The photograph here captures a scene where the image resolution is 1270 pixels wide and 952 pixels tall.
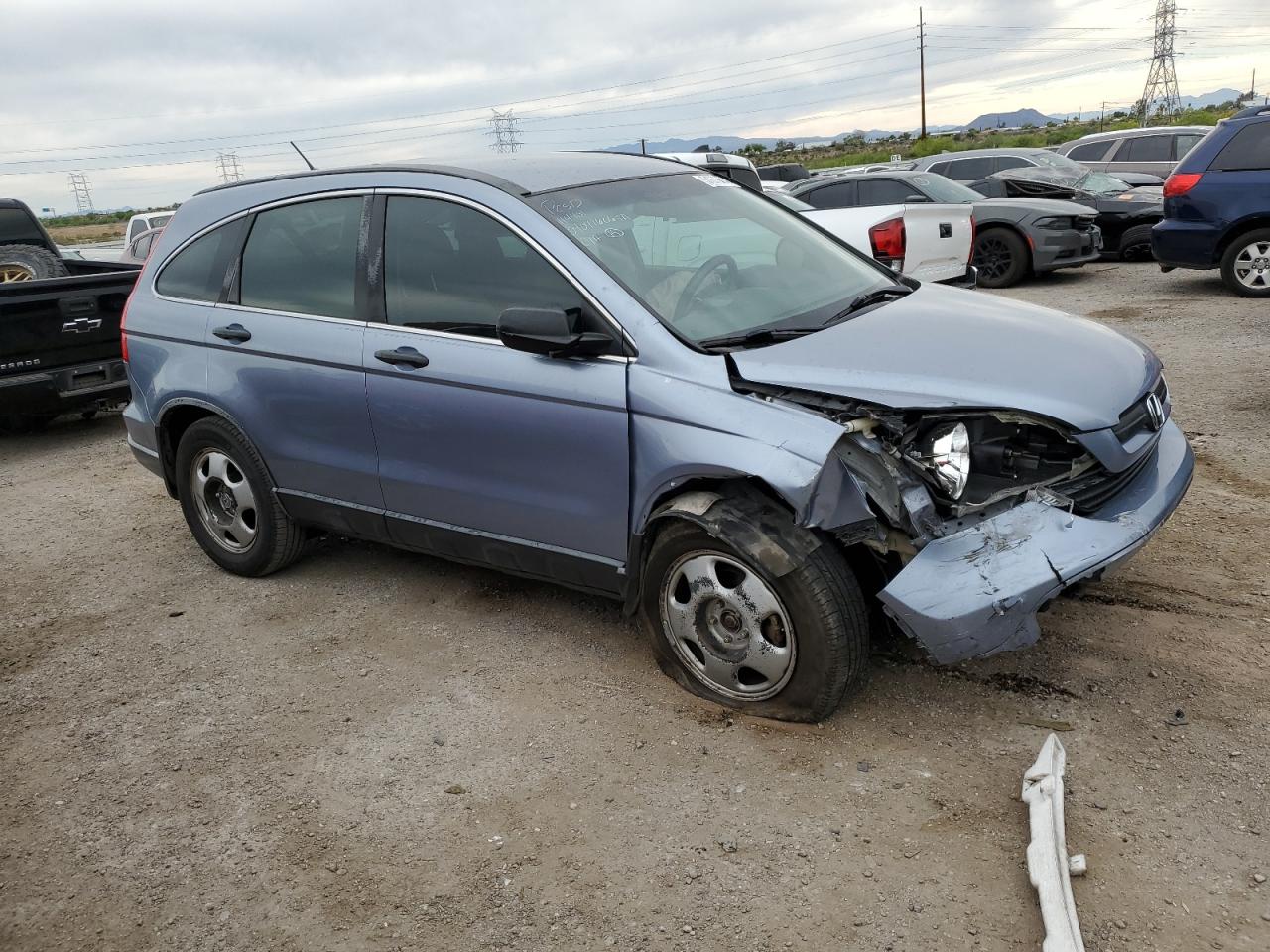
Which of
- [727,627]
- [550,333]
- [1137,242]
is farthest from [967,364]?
[1137,242]

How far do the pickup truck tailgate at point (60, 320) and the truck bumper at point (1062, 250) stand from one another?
963 cm

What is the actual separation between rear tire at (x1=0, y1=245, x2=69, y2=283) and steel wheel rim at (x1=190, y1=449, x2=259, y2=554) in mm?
5203

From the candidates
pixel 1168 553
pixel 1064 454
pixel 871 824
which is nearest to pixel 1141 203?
pixel 1168 553

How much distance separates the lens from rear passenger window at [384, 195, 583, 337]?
148 inches

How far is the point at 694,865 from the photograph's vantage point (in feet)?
9.50

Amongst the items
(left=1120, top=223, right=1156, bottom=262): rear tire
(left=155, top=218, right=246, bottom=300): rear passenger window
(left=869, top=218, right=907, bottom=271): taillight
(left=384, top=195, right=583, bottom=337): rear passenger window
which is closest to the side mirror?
(left=384, top=195, right=583, bottom=337): rear passenger window

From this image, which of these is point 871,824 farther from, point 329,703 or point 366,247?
point 366,247

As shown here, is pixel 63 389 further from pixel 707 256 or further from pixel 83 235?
pixel 83 235

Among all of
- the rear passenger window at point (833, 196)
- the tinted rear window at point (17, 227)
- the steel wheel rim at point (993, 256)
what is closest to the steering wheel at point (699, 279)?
the tinted rear window at point (17, 227)

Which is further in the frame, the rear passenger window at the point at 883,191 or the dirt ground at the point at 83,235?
the dirt ground at the point at 83,235

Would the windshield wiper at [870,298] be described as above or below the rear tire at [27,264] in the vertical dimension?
below

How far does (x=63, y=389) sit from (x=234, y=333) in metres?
3.85

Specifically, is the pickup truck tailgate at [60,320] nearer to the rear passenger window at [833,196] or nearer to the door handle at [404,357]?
the door handle at [404,357]

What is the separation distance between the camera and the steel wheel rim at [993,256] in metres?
12.4
